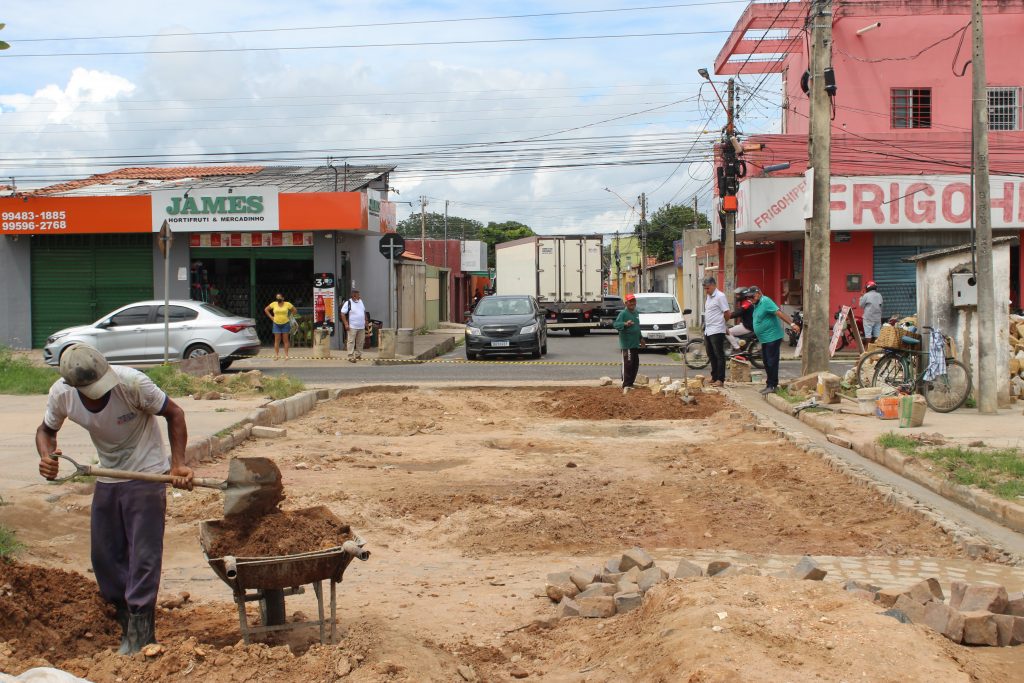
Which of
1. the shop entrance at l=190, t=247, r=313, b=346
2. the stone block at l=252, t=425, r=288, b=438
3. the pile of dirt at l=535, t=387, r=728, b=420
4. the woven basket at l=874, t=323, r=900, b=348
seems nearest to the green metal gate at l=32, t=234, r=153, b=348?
the shop entrance at l=190, t=247, r=313, b=346

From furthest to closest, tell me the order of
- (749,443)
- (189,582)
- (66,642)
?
(749,443) → (189,582) → (66,642)

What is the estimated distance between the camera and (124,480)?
5449 millimetres

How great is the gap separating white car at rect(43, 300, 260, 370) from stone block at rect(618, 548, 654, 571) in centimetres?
1764

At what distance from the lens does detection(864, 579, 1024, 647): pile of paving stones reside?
17.1ft

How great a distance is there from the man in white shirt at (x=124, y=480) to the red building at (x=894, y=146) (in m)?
25.7

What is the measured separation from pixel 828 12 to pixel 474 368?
33.9 ft

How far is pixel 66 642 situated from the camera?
5.36 meters

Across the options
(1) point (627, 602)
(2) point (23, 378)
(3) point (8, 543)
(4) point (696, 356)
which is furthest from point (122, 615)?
(4) point (696, 356)

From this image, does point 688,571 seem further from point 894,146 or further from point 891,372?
point 894,146

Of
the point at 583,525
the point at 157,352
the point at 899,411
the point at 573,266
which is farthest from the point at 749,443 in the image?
the point at 573,266

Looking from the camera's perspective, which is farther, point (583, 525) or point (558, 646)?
point (583, 525)

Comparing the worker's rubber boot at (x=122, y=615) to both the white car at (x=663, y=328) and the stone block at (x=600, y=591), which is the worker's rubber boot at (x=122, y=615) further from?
the white car at (x=663, y=328)

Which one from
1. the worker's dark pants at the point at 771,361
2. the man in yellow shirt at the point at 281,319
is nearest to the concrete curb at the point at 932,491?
the worker's dark pants at the point at 771,361

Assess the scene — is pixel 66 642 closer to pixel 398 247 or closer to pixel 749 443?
pixel 749 443
